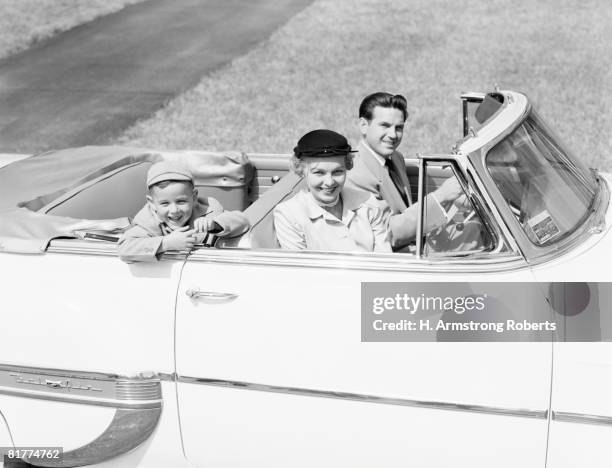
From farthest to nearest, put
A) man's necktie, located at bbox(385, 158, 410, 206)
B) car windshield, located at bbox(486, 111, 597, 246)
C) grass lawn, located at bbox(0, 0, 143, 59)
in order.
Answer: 1. grass lawn, located at bbox(0, 0, 143, 59)
2. man's necktie, located at bbox(385, 158, 410, 206)
3. car windshield, located at bbox(486, 111, 597, 246)

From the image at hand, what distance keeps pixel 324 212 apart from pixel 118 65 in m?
9.90

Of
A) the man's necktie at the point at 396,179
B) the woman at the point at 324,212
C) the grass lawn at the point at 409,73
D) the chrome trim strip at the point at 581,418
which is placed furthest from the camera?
the grass lawn at the point at 409,73

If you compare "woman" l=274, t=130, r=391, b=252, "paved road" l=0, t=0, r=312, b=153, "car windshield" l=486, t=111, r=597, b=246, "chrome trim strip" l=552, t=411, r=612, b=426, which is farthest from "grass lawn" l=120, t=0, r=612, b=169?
"chrome trim strip" l=552, t=411, r=612, b=426

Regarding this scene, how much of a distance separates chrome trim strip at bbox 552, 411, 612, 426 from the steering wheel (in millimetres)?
623

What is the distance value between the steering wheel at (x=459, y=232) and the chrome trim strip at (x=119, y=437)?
1.19 metres

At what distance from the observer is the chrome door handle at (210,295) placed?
286cm

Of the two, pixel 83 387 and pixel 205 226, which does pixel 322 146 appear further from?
pixel 83 387

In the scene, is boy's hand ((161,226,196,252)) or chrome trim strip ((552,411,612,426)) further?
boy's hand ((161,226,196,252))

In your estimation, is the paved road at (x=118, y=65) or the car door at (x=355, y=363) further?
the paved road at (x=118, y=65)

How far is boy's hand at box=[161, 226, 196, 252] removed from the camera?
2938 mm

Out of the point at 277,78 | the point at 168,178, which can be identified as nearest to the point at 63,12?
the point at 277,78

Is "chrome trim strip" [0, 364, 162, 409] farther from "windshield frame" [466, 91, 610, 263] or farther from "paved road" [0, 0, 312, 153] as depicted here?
"paved road" [0, 0, 312, 153]

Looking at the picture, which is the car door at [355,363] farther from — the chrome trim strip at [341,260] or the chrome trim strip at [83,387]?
the chrome trim strip at [83,387]

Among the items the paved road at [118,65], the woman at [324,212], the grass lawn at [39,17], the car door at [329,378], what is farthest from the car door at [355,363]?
the grass lawn at [39,17]
